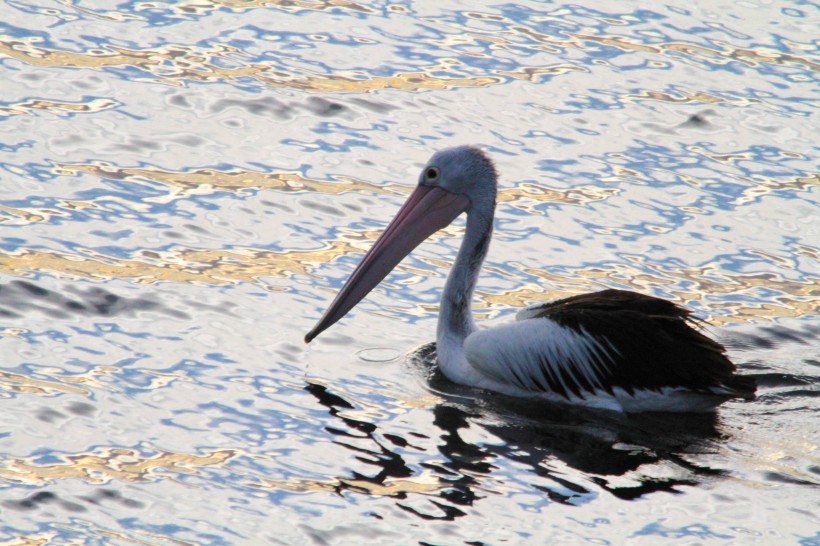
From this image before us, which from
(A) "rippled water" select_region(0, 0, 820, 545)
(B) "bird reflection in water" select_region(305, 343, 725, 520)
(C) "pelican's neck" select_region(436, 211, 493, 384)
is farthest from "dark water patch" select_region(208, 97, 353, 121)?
(B) "bird reflection in water" select_region(305, 343, 725, 520)

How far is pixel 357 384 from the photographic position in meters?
6.67

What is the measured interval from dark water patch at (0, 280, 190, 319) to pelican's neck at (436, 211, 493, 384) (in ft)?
4.70

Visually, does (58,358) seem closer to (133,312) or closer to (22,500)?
(133,312)

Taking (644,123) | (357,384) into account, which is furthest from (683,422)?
(644,123)

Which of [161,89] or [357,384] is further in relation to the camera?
[161,89]

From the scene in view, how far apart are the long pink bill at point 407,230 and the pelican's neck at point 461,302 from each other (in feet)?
0.48

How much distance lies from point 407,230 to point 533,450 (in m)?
1.81

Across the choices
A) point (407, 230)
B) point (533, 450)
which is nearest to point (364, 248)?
point (407, 230)

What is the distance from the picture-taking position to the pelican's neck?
273 inches

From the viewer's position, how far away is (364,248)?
27.2ft

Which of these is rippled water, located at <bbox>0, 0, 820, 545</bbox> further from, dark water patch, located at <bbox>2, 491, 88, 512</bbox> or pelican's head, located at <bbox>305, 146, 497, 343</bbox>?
pelican's head, located at <bbox>305, 146, 497, 343</bbox>

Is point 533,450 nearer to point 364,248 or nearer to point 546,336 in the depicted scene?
point 546,336

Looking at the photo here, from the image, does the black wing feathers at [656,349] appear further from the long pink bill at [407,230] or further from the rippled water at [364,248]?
the long pink bill at [407,230]

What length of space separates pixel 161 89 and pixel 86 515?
18.9ft
